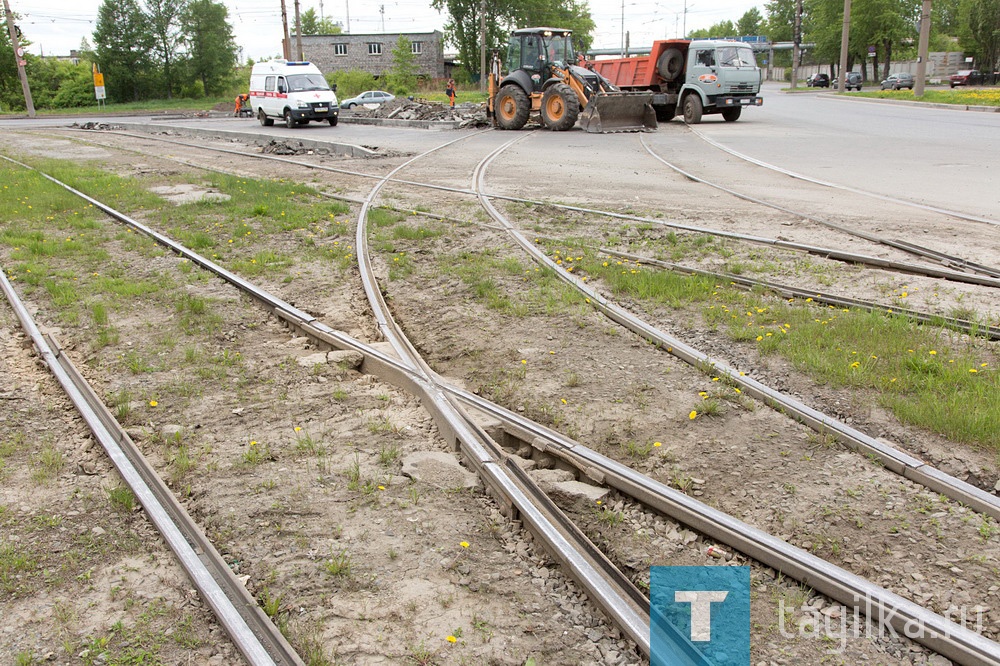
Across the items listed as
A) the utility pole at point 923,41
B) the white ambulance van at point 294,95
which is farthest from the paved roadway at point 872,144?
the utility pole at point 923,41

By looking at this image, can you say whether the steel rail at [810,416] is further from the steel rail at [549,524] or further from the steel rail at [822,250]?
the steel rail at [822,250]

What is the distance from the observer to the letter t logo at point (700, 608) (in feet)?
9.78

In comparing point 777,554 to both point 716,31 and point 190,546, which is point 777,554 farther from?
point 716,31

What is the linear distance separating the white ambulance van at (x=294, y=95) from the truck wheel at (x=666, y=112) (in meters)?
12.7

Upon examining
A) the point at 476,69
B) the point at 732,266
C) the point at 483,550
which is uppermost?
the point at 476,69

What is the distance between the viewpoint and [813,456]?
4152mm

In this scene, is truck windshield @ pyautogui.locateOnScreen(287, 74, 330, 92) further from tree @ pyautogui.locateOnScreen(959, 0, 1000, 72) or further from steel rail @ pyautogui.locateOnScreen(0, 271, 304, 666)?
tree @ pyautogui.locateOnScreen(959, 0, 1000, 72)

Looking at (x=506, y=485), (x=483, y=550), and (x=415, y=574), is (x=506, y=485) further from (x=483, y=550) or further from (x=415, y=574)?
(x=415, y=574)

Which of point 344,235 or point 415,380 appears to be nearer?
point 415,380

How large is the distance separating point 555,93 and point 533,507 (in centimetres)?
2238

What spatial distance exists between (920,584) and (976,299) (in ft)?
13.8

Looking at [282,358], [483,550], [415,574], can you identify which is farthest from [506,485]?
[282,358]

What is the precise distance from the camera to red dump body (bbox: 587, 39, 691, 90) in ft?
91.9

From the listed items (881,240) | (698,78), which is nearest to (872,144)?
(698,78)
